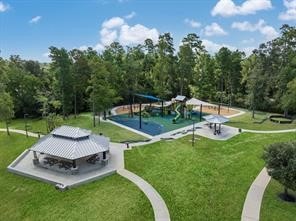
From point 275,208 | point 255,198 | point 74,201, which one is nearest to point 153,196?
point 74,201

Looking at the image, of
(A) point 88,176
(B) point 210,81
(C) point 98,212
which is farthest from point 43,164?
(B) point 210,81

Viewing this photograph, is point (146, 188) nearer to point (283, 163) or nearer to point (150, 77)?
point (283, 163)

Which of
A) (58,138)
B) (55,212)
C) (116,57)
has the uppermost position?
(116,57)

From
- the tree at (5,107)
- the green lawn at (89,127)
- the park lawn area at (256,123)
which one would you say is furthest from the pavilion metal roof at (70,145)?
the park lawn area at (256,123)

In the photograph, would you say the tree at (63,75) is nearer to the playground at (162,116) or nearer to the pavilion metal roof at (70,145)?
the playground at (162,116)

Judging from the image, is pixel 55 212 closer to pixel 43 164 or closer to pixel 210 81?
pixel 43 164

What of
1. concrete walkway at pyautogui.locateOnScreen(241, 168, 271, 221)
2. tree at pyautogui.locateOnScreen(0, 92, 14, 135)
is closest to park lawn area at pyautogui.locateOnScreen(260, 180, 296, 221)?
concrete walkway at pyautogui.locateOnScreen(241, 168, 271, 221)
